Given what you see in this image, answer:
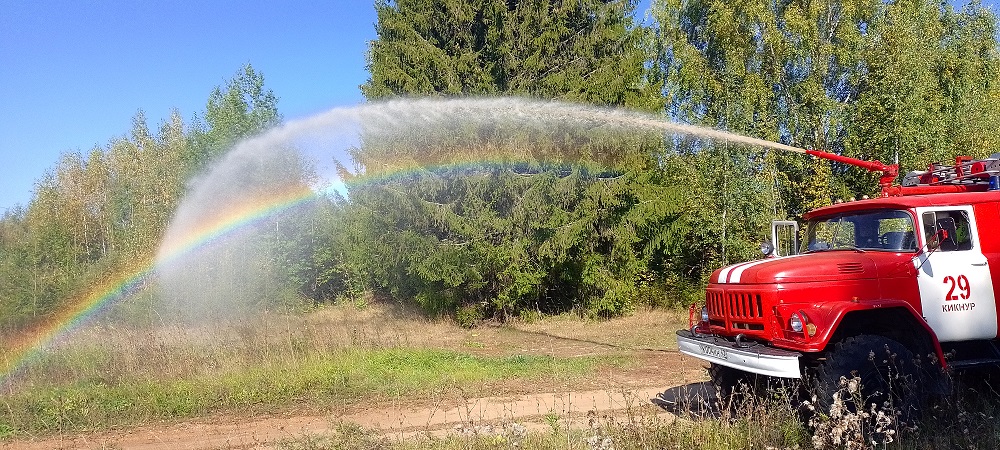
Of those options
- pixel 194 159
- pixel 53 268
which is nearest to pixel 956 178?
pixel 53 268

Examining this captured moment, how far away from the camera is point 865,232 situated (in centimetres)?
749

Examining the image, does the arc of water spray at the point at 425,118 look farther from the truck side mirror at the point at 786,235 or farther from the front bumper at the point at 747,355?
the front bumper at the point at 747,355

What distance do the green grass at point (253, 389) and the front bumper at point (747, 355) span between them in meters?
3.67

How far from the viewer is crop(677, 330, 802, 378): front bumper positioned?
6.06 meters

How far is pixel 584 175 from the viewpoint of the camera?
1967 centimetres

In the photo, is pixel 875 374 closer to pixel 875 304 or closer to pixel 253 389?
pixel 875 304

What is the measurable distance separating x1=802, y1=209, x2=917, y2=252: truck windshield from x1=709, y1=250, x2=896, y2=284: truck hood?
27cm

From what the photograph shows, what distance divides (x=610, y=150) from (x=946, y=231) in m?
12.9

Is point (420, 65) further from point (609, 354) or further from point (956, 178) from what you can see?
point (956, 178)

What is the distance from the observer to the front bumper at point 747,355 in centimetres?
606

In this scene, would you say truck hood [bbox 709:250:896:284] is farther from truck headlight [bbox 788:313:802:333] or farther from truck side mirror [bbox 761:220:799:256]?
truck side mirror [bbox 761:220:799:256]

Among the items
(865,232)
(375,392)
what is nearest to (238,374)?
(375,392)

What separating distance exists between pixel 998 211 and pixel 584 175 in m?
12.9

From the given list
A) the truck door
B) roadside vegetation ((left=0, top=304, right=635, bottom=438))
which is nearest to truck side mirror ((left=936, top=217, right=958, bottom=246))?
the truck door
